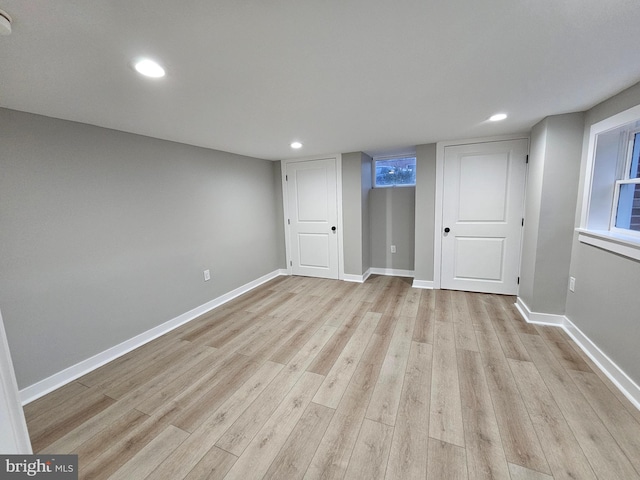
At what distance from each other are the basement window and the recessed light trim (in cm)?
366

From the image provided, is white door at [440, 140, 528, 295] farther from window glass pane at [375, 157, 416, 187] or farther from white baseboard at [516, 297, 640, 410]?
window glass pane at [375, 157, 416, 187]

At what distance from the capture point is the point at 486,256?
136 inches

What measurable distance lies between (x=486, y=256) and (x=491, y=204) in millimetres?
692

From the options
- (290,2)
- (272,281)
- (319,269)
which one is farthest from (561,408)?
(272,281)

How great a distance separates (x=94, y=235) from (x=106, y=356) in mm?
1082

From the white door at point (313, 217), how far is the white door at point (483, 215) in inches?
66.3

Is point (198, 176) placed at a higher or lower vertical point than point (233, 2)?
lower

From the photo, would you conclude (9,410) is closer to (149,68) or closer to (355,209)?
(149,68)

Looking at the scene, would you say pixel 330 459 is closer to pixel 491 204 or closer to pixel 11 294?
pixel 11 294

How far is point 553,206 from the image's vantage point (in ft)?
8.30

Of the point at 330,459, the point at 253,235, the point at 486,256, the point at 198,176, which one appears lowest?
the point at 330,459

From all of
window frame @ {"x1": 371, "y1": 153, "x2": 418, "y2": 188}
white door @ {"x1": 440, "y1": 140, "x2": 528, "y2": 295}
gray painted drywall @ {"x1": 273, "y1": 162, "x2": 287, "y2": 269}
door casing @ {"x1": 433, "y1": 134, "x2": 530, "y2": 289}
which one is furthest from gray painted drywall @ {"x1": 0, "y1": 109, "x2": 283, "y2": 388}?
white door @ {"x1": 440, "y1": 140, "x2": 528, "y2": 295}

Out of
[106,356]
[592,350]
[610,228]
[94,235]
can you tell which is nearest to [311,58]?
[94,235]

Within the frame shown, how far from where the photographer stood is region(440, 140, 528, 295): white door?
127 inches
